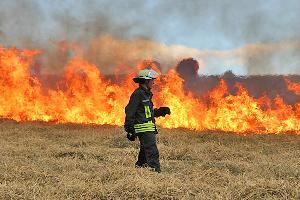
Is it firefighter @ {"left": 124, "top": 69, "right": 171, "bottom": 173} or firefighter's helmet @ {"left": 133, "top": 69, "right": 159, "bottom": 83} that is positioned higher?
firefighter's helmet @ {"left": 133, "top": 69, "right": 159, "bottom": 83}

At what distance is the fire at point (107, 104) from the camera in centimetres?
1814

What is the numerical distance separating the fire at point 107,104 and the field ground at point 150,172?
260 centimetres

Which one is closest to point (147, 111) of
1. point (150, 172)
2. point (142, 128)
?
point (142, 128)

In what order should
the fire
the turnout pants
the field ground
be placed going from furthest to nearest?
the fire, the turnout pants, the field ground

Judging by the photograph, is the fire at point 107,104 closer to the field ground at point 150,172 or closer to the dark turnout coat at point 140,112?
the field ground at point 150,172

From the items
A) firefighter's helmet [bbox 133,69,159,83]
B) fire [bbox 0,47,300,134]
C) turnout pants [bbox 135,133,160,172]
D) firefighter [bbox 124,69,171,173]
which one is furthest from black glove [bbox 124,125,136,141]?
fire [bbox 0,47,300,134]

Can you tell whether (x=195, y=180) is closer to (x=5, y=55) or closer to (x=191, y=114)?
(x=191, y=114)

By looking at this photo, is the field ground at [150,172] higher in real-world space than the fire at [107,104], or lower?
lower

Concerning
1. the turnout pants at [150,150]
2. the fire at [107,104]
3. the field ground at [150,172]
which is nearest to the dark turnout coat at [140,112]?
the turnout pants at [150,150]

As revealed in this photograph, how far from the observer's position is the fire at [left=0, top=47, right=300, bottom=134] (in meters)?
18.1

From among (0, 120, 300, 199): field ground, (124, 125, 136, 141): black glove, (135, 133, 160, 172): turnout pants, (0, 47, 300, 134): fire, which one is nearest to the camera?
(0, 120, 300, 199): field ground

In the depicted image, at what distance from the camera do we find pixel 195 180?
295 inches

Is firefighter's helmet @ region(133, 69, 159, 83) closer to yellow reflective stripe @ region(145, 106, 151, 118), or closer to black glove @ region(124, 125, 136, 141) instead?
yellow reflective stripe @ region(145, 106, 151, 118)

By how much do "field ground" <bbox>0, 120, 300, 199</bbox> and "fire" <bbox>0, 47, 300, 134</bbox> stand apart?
260 centimetres
